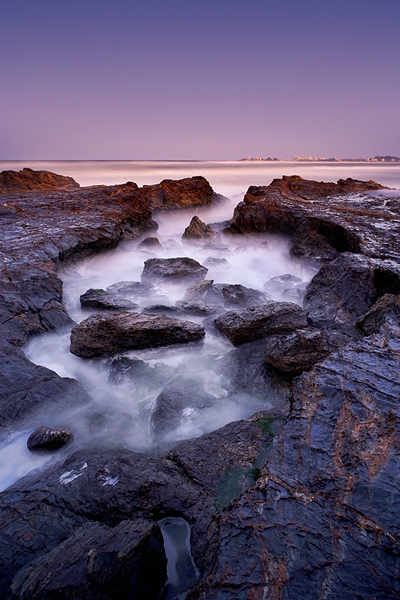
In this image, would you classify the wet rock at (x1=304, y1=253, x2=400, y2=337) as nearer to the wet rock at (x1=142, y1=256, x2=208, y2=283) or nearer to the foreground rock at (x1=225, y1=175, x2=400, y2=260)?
the foreground rock at (x1=225, y1=175, x2=400, y2=260)

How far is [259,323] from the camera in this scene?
433 cm

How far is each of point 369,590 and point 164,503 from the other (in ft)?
4.10

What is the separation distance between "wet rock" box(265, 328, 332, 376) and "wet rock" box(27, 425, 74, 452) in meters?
2.17

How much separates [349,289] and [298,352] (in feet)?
6.63

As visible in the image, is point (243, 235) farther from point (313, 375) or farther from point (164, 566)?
point (164, 566)

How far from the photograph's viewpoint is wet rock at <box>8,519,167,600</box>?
149 cm

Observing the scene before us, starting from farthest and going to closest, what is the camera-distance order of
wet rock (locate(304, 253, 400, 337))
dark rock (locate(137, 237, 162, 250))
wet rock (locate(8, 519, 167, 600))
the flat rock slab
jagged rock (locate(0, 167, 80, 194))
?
jagged rock (locate(0, 167, 80, 194)) → dark rock (locate(137, 237, 162, 250)) → wet rock (locate(304, 253, 400, 337)) → the flat rock slab → wet rock (locate(8, 519, 167, 600))

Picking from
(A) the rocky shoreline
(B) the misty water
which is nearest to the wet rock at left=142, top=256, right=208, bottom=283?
(B) the misty water

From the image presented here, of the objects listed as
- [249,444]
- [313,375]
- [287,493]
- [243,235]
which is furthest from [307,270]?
[287,493]

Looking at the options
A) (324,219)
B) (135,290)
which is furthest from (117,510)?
(324,219)

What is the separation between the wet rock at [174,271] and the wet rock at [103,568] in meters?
5.11

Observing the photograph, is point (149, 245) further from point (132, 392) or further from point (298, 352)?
point (298, 352)

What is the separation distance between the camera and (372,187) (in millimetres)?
13000

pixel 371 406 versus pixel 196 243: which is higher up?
pixel 371 406
